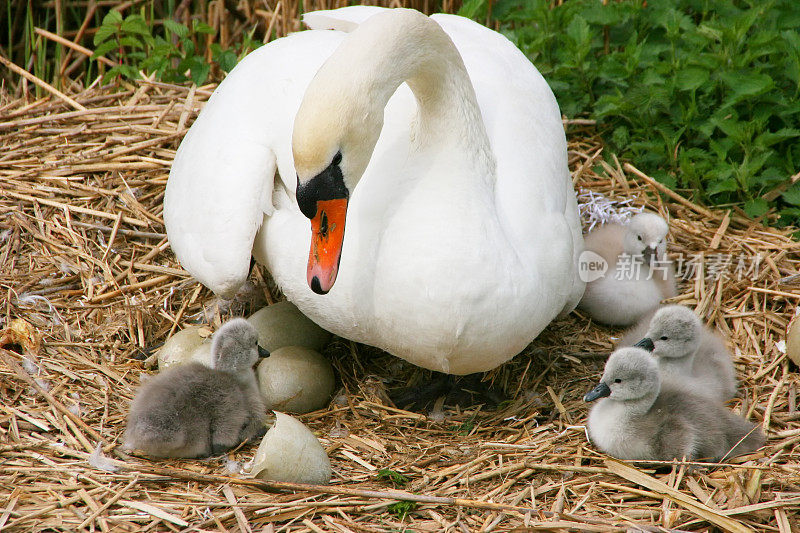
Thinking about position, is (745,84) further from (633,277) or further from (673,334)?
(673,334)

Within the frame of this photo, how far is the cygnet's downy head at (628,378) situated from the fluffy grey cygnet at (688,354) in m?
0.31

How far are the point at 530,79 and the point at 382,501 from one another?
76.1 inches

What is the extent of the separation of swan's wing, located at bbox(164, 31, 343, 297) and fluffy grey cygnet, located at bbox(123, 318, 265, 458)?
0.26 meters

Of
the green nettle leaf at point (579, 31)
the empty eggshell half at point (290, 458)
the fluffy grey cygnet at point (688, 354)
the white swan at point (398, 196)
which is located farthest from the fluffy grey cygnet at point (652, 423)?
the green nettle leaf at point (579, 31)

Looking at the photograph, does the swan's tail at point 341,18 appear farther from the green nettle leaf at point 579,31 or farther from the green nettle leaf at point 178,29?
the green nettle leaf at point 178,29

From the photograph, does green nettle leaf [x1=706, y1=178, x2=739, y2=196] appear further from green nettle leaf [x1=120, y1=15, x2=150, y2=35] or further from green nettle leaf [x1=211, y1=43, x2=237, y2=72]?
green nettle leaf [x1=120, y1=15, x2=150, y2=35]

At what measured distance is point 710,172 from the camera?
4.72 m

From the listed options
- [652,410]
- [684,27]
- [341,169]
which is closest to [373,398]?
[652,410]

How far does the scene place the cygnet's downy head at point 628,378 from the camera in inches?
130

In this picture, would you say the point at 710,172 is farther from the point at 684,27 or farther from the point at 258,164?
the point at 258,164

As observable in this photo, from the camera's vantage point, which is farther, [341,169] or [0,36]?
[0,36]

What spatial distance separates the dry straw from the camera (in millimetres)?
2967

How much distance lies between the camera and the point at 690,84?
4.72 metres

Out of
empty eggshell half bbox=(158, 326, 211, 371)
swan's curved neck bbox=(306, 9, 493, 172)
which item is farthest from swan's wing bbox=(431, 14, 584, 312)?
empty eggshell half bbox=(158, 326, 211, 371)
